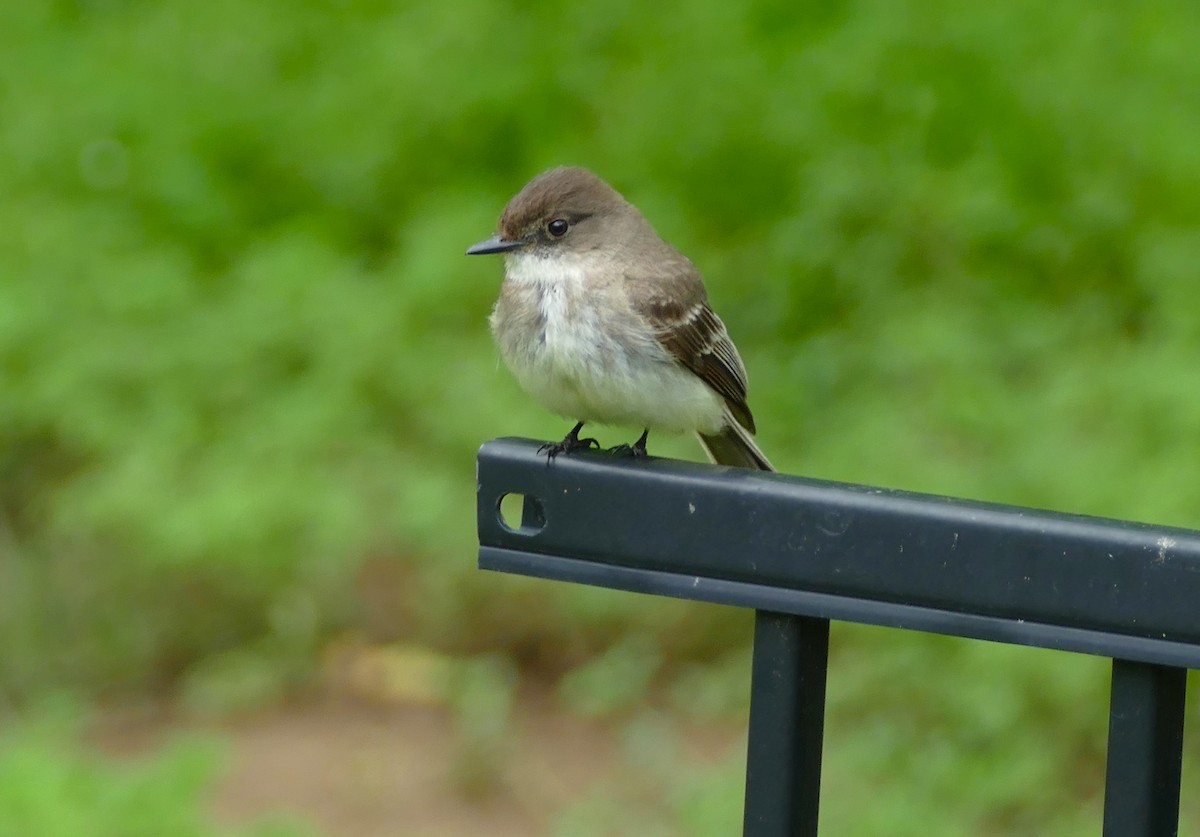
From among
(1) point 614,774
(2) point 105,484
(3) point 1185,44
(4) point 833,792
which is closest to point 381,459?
(2) point 105,484

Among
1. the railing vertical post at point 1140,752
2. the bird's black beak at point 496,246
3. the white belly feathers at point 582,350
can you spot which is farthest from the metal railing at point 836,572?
the bird's black beak at point 496,246

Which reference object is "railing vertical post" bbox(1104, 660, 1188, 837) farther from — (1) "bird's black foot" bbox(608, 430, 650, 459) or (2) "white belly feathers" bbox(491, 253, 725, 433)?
(2) "white belly feathers" bbox(491, 253, 725, 433)

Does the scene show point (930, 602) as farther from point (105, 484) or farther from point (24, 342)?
point (24, 342)

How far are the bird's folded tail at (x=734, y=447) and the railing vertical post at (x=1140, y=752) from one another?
2344 millimetres

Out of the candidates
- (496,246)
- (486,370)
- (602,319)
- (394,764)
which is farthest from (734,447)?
(486,370)

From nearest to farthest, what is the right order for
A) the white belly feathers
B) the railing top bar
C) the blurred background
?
the railing top bar → the white belly feathers → the blurred background

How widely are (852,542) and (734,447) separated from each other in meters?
2.36

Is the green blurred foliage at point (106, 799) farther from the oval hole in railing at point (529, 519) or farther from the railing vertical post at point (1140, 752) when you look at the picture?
the railing vertical post at point (1140, 752)

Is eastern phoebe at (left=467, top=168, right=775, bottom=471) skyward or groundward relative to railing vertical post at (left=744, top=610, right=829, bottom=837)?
skyward

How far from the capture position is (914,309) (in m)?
6.45

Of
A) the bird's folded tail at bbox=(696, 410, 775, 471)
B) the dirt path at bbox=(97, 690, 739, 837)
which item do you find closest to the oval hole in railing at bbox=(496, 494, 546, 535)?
the bird's folded tail at bbox=(696, 410, 775, 471)

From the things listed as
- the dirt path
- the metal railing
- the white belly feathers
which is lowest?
the dirt path

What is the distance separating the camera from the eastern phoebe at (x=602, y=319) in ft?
12.1

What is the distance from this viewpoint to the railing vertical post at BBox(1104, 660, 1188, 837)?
6.09 feet
